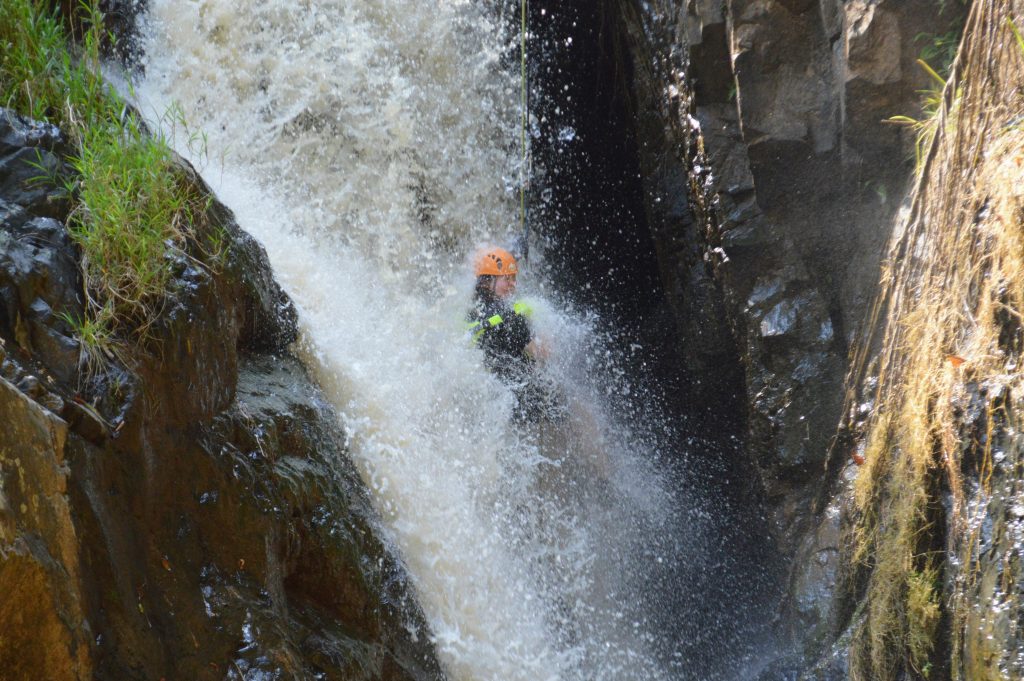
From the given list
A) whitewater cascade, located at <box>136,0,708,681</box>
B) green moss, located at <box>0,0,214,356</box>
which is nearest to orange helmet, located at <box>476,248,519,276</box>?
whitewater cascade, located at <box>136,0,708,681</box>

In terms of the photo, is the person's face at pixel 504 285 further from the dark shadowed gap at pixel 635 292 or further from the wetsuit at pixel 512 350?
the dark shadowed gap at pixel 635 292

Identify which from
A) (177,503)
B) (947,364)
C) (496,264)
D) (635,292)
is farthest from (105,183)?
(635,292)

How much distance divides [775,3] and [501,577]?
11.7ft

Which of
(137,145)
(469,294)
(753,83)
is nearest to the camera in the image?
(137,145)

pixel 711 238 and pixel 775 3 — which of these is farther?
pixel 711 238

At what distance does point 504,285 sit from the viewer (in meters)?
5.56

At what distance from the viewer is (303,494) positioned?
10.9 feet

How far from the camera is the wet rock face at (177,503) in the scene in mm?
2180

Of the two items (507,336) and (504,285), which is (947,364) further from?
(504,285)

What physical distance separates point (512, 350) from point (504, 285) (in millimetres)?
456

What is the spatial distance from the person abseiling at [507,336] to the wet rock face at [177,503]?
1.79 metres

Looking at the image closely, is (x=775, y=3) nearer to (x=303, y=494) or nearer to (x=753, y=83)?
(x=753, y=83)

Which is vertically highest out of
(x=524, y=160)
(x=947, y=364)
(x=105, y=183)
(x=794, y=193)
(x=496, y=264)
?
(x=524, y=160)

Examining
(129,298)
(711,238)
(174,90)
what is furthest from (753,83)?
(174,90)
